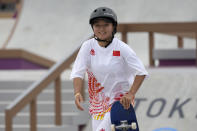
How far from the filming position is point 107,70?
14.7 ft

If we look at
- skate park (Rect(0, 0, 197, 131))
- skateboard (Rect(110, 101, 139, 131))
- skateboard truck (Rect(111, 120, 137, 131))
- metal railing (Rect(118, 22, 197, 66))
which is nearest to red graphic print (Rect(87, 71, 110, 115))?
skateboard (Rect(110, 101, 139, 131))

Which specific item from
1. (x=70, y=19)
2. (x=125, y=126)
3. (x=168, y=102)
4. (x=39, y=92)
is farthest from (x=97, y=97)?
(x=70, y=19)

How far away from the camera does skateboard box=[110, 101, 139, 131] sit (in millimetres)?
4383

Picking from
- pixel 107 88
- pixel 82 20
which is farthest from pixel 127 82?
pixel 82 20

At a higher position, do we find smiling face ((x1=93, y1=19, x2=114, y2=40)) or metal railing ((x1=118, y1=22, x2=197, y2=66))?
metal railing ((x1=118, y1=22, x2=197, y2=66))

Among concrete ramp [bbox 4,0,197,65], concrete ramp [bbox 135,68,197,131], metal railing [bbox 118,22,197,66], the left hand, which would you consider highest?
concrete ramp [bbox 4,0,197,65]

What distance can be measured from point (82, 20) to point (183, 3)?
10.3 ft

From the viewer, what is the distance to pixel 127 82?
4.60m

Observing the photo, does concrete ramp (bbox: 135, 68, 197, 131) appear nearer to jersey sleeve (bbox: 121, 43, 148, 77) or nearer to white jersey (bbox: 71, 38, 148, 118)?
white jersey (bbox: 71, 38, 148, 118)

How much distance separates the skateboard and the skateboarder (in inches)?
2.4

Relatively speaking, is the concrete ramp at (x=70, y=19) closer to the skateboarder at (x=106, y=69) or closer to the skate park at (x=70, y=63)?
the skate park at (x=70, y=63)

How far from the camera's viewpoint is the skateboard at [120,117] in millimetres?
4383

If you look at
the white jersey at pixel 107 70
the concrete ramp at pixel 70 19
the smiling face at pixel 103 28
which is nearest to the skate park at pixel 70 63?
the concrete ramp at pixel 70 19

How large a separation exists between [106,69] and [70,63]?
3763 millimetres
